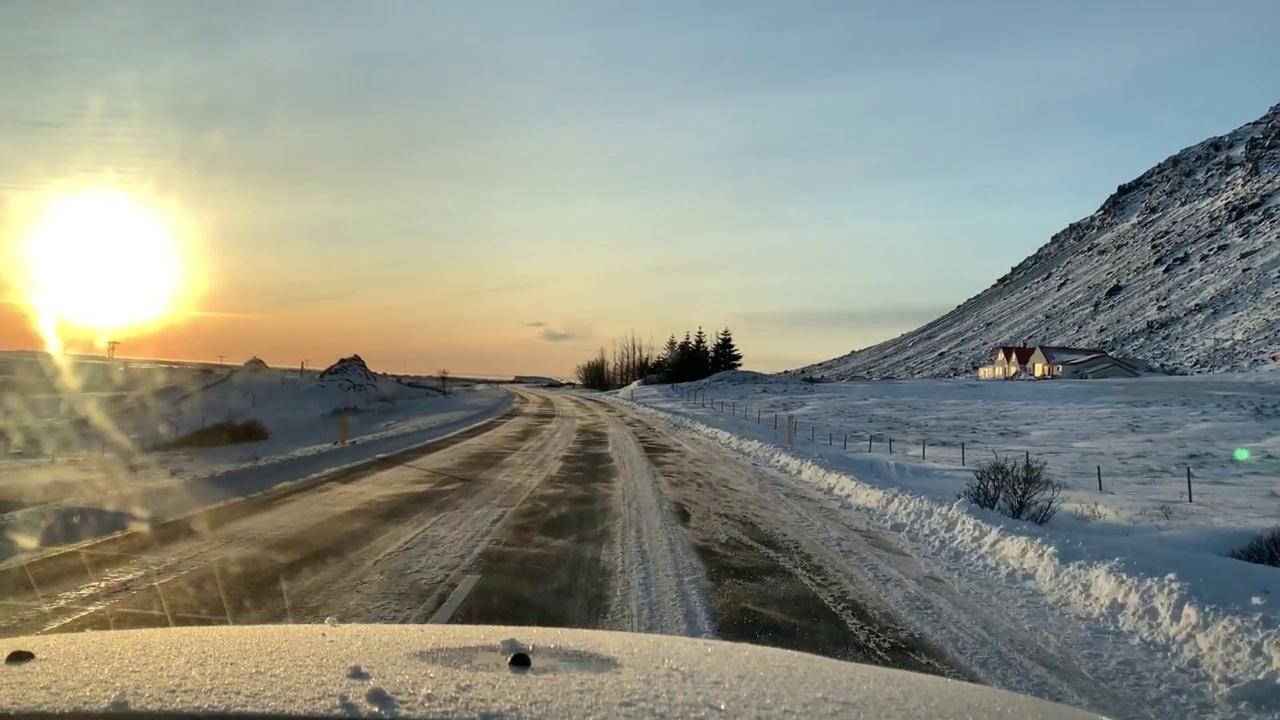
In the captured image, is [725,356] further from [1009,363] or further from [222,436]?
[222,436]

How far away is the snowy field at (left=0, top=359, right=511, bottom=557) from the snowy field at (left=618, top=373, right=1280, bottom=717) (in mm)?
10141

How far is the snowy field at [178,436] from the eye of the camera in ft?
40.1

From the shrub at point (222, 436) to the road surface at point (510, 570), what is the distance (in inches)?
777

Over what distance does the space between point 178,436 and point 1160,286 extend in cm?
13443

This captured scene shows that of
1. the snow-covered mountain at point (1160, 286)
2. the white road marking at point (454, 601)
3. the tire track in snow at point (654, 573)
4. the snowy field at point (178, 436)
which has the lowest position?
the tire track in snow at point (654, 573)

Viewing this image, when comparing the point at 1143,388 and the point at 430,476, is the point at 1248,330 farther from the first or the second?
the point at 430,476

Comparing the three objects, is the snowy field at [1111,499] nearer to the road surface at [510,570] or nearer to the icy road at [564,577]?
the icy road at [564,577]

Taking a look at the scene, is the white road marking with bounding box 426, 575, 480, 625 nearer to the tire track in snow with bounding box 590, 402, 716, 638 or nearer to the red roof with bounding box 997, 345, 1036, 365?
the tire track in snow with bounding box 590, 402, 716, 638

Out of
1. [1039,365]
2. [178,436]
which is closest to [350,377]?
[178,436]

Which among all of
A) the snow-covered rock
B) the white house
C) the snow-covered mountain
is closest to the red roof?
the white house

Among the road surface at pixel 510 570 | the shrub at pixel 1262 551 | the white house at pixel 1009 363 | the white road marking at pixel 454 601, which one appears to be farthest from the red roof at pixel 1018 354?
the white road marking at pixel 454 601

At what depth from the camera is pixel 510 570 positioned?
329 inches

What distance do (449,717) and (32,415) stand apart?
56.3 m

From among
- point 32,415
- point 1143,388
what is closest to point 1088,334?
point 1143,388
